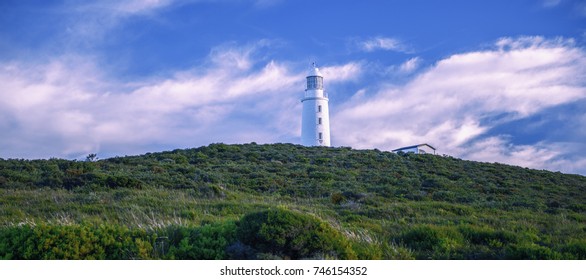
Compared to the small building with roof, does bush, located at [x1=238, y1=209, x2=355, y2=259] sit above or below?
below

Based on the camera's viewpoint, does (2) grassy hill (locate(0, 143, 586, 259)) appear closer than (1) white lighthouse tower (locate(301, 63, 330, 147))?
Yes

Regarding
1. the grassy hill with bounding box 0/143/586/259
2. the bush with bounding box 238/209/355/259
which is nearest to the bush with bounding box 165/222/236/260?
the grassy hill with bounding box 0/143/586/259

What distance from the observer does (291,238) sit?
7043 mm

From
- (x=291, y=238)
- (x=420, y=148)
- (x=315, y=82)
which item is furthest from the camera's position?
(x=315, y=82)

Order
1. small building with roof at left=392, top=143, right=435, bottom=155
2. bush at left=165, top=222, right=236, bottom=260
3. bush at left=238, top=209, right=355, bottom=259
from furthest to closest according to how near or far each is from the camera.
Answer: small building with roof at left=392, top=143, right=435, bottom=155, bush at left=238, top=209, right=355, bottom=259, bush at left=165, top=222, right=236, bottom=260

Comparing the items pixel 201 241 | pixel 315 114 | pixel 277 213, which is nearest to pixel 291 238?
pixel 277 213

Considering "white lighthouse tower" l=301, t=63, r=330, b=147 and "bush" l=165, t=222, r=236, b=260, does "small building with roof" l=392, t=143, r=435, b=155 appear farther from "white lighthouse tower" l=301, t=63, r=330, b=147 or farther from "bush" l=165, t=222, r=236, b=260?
"bush" l=165, t=222, r=236, b=260

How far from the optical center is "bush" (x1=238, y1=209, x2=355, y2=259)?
22.8ft

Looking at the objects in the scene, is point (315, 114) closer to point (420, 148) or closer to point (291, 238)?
point (420, 148)

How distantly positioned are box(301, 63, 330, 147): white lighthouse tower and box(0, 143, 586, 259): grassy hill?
17943 mm

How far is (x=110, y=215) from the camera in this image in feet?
34.8

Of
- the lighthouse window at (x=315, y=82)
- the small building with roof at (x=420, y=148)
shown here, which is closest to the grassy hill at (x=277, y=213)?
the small building with roof at (x=420, y=148)

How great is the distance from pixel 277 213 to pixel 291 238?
528 mm

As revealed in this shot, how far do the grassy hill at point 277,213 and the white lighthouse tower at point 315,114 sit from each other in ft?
58.9
